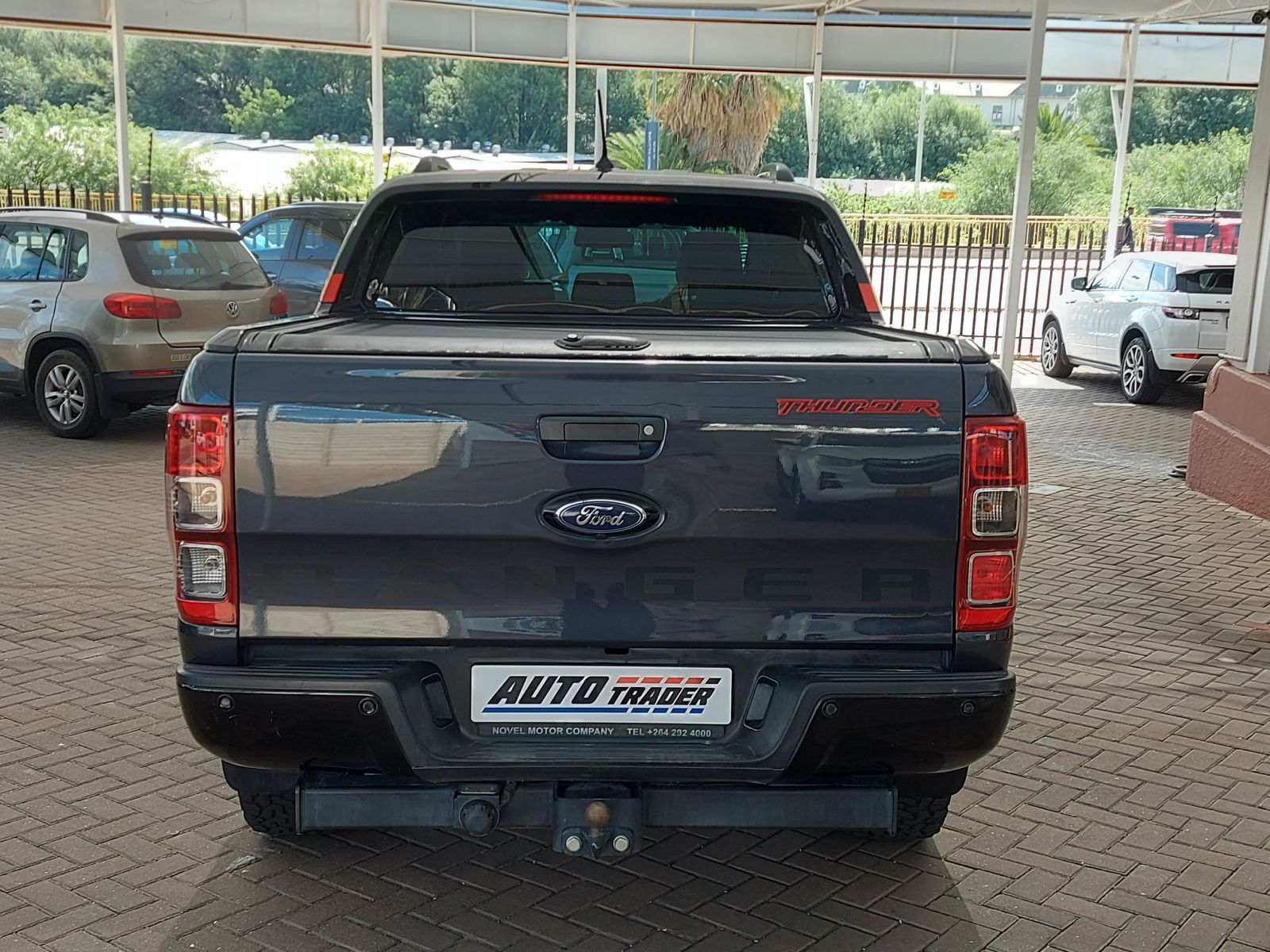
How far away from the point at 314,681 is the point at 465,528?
0.47 metres

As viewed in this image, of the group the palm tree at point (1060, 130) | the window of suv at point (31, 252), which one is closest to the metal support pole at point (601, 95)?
the window of suv at point (31, 252)

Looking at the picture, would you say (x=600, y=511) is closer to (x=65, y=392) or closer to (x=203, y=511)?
(x=203, y=511)

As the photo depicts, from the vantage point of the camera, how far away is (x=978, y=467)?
119 inches

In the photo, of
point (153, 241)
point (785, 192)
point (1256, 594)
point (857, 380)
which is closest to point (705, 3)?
point (153, 241)

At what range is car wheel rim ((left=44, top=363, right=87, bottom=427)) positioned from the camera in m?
11.1

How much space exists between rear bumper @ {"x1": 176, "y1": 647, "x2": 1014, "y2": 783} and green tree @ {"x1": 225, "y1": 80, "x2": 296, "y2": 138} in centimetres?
6136

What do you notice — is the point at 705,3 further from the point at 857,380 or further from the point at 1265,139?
the point at 857,380

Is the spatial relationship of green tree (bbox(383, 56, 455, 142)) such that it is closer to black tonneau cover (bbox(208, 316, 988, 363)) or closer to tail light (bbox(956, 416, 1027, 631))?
black tonneau cover (bbox(208, 316, 988, 363))

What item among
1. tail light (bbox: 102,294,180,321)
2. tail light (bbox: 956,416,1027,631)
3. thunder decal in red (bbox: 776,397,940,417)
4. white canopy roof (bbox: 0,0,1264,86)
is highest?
white canopy roof (bbox: 0,0,1264,86)

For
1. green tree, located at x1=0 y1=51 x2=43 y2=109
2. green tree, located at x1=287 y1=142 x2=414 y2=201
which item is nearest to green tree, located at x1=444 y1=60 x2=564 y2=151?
green tree, located at x1=287 y1=142 x2=414 y2=201

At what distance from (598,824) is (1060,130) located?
66.5 meters

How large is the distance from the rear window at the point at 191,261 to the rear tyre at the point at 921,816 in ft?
28.1

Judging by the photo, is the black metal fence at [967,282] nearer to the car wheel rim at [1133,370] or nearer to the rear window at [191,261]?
the car wheel rim at [1133,370]

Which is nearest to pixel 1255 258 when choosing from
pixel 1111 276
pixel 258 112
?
pixel 1111 276
